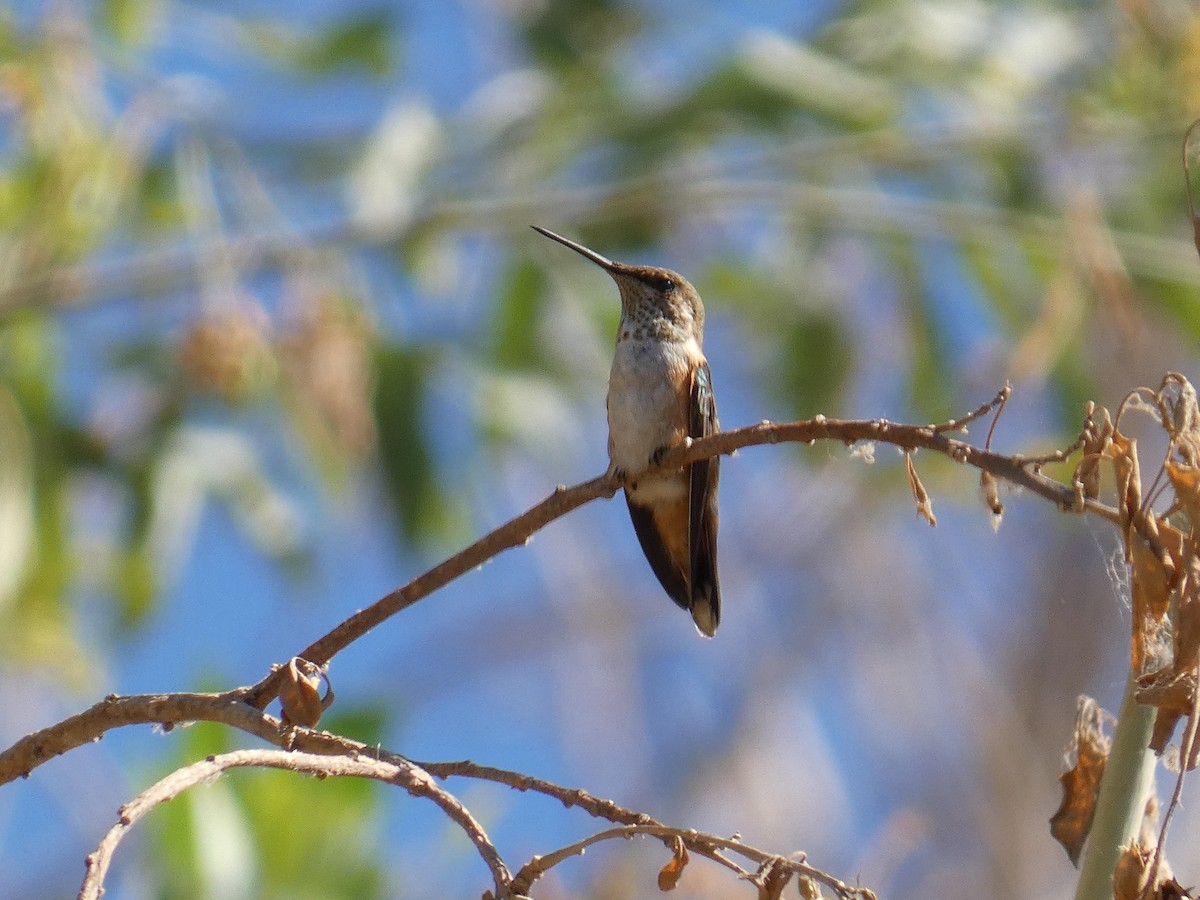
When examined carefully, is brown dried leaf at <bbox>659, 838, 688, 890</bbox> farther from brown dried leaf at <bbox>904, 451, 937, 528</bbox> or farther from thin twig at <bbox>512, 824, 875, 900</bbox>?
brown dried leaf at <bbox>904, 451, 937, 528</bbox>

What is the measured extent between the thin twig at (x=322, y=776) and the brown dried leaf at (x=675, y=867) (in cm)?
20

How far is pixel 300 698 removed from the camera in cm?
165

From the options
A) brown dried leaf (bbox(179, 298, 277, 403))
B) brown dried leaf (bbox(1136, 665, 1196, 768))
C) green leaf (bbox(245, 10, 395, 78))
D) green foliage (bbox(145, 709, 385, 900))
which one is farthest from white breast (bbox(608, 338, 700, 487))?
green leaf (bbox(245, 10, 395, 78))

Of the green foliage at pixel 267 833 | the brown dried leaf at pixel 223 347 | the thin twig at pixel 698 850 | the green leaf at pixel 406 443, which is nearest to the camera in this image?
the thin twig at pixel 698 850

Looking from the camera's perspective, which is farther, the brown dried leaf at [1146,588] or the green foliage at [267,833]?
the green foliage at [267,833]

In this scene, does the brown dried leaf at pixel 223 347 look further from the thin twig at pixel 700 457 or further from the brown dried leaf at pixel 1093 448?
the brown dried leaf at pixel 1093 448

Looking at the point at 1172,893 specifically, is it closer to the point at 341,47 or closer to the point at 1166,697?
the point at 1166,697

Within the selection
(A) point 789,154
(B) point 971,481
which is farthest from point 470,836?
(A) point 789,154

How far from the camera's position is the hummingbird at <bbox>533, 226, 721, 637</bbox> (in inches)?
145

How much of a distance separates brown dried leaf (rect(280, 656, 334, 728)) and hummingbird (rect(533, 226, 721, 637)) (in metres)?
1.90

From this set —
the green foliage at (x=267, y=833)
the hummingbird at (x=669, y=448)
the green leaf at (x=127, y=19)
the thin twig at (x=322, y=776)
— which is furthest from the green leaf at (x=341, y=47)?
the thin twig at (x=322, y=776)

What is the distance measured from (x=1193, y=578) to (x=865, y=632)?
9.88 meters

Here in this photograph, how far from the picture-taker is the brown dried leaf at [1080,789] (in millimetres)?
1778

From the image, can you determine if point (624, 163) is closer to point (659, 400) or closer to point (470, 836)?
point (659, 400)
